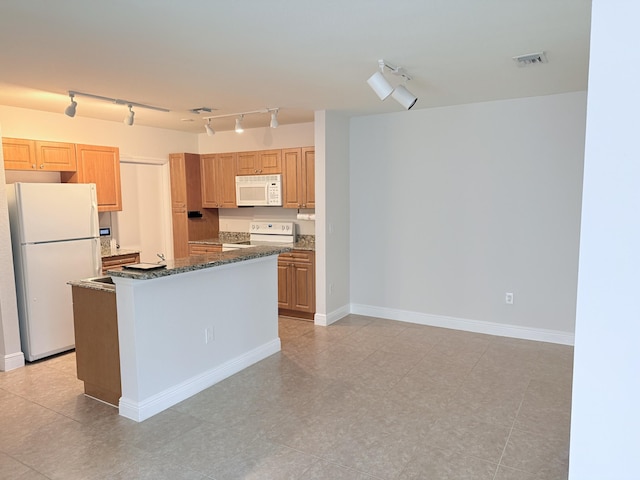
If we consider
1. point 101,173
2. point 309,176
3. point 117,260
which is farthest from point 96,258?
point 309,176

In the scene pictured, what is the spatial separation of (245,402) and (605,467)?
Result: 2.53 meters

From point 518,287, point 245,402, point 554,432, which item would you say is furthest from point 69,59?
point 518,287

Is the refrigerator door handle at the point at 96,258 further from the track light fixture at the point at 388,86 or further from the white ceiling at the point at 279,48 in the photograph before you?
the track light fixture at the point at 388,86

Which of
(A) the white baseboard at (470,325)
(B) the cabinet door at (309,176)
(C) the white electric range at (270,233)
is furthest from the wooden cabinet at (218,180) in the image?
(A) the white baseboard at (470,325)

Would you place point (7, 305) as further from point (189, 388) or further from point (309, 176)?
point (309, 176)

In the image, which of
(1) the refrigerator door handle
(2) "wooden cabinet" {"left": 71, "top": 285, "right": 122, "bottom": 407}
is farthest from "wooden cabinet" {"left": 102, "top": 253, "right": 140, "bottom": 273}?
(2) "wooden cabinet" {"left": 71, "top": 285, "right": 122, "bottom": 407}

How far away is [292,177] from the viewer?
17.7 ft

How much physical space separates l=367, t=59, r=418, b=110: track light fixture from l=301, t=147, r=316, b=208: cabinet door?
1952 mm

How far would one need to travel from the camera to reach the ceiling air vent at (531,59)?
2898 mm

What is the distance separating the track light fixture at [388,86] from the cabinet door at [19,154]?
351cm

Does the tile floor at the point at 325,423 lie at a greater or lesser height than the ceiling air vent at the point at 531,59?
lesser

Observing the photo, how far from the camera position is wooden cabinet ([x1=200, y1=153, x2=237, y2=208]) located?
5.92 metres

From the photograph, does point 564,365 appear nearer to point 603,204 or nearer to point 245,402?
point 245,402

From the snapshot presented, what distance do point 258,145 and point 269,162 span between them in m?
0.55
